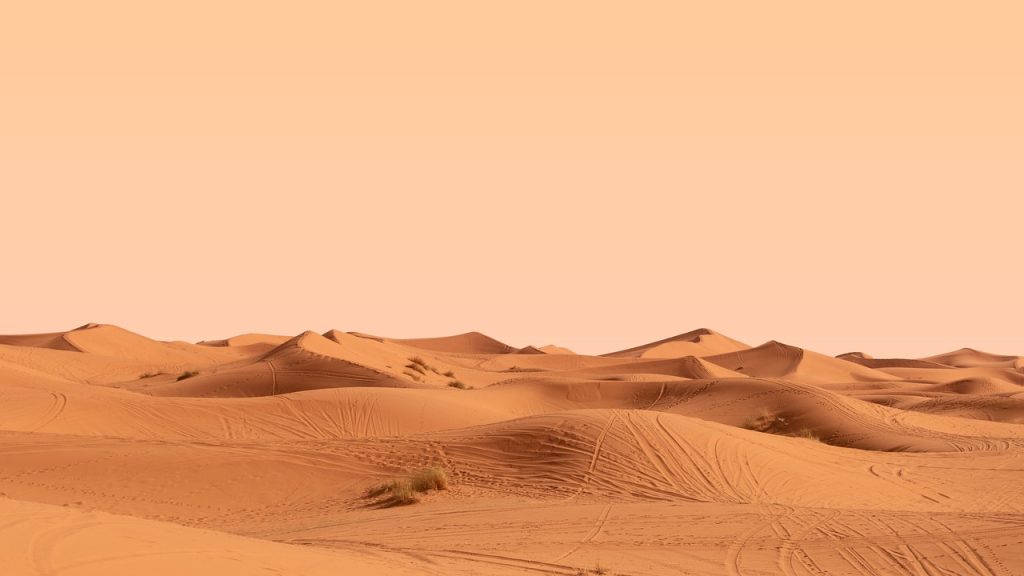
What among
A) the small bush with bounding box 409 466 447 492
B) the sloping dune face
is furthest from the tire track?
the small bush with bounding box 409 466 447 492

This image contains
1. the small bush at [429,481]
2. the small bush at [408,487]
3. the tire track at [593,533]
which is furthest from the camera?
the small bush at [429,481]

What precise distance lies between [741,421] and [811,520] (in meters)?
→ 19.6

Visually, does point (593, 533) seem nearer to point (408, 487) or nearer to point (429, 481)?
point (408, 487)

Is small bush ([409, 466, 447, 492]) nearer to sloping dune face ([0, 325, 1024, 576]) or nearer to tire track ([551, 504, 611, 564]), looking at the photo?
sloping dune face ([0, 325, 1024, 576])

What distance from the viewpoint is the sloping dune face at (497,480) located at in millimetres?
10172

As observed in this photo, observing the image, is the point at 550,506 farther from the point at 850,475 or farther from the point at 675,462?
the point at 850,475

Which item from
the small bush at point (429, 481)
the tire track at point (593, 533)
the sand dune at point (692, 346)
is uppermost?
the sand dune at point (692, 346)

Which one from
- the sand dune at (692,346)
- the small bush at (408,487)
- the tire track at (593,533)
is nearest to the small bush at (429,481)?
the small bush at (408,487)

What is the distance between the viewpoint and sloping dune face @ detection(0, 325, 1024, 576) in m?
10.2

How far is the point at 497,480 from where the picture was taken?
18.2m

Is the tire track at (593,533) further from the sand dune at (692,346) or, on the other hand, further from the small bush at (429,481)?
the sand dune at (692,346)

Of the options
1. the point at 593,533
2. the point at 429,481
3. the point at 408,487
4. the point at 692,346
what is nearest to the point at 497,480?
the point at 429,481

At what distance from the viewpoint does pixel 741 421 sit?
32.7 m

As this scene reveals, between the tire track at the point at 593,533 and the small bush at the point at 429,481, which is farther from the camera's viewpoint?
the small bush at the point at 429,481
